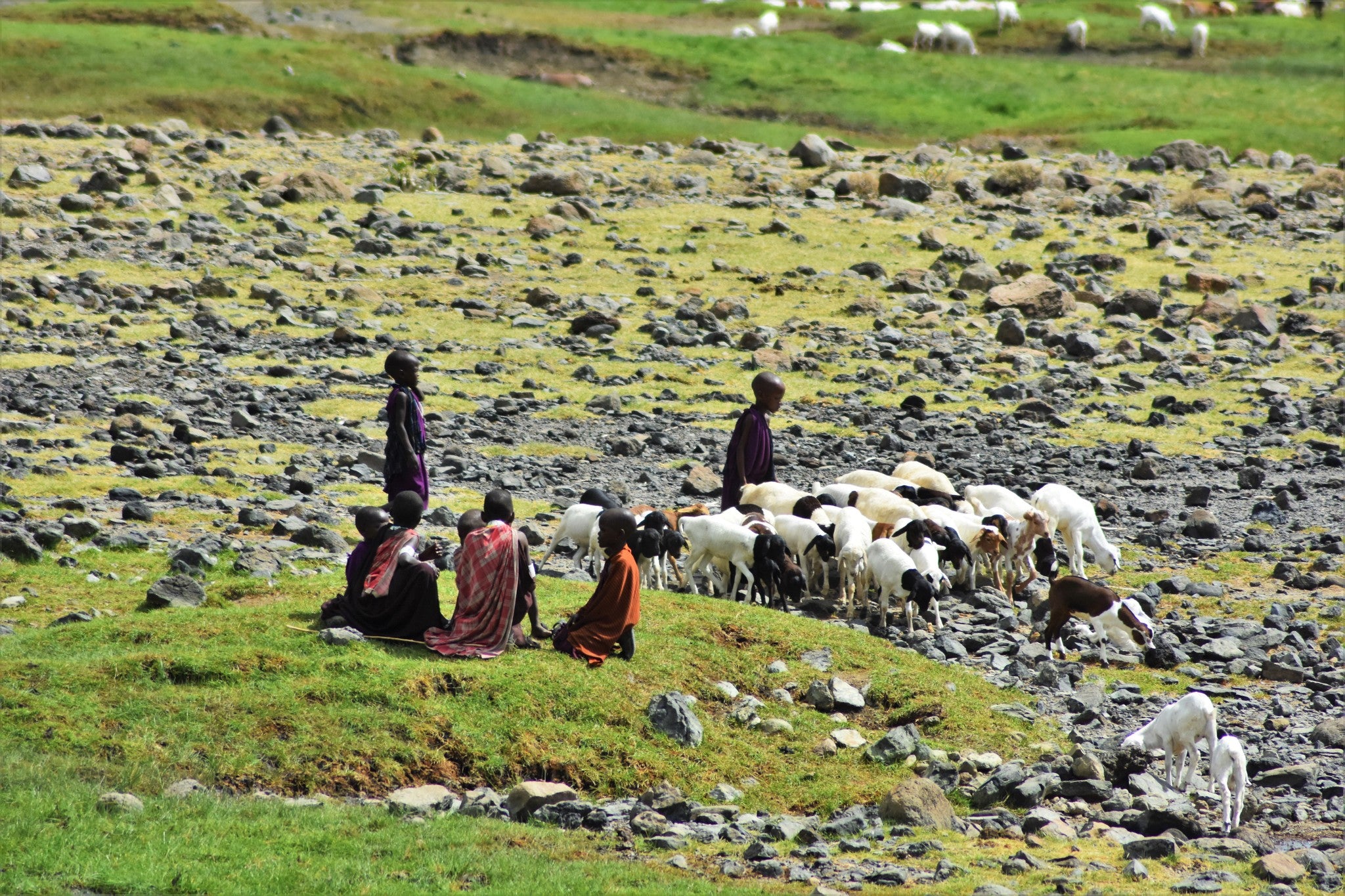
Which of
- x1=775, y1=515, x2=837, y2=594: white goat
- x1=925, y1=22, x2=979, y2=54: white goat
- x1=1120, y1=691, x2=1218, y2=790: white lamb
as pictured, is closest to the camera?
x1=1120, y1=691, x2=1218, y2=790: white lamb

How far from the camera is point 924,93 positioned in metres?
57.1

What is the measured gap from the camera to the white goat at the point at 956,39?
217 feet

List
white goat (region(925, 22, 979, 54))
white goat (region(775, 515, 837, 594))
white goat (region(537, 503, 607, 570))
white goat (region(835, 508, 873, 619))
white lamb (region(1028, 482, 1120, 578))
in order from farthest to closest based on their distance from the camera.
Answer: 1. white goat (region(925, 22, 979, 54))
2. white lamb (region(1028, 482, 1120, 578))
3. white goat (region(537, 503, 607, 570))
4. white goat (region(775, 515, 837, 594))
5. white goat (region(835, 508, 873, 619))

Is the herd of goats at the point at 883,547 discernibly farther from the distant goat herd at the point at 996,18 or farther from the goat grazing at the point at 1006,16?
the goat grazing at the point at 1006,16

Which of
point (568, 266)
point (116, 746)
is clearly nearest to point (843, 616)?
point (116, 746)

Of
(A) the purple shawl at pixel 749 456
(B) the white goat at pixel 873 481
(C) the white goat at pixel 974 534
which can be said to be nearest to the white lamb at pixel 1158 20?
(B) the white goat at pixel 873 481

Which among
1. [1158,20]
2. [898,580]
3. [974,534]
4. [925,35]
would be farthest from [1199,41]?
[898,580]

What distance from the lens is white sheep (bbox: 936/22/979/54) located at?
6612 centimetres

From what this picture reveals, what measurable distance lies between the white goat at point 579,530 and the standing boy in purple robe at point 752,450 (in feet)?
5.26

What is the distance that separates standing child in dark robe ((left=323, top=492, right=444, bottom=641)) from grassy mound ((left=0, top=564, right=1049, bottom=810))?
20 cm

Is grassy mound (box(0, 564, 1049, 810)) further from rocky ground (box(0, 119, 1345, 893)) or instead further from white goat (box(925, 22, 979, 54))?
white goat (box(925, 22, 979, 54))

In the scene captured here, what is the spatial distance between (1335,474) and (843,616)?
34.7 ft

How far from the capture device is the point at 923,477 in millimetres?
18281

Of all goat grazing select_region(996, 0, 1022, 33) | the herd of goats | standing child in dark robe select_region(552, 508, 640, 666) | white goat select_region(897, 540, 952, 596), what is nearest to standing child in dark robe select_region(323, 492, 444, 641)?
standing child in dark robe select_region(552, 508, 640, 666)
